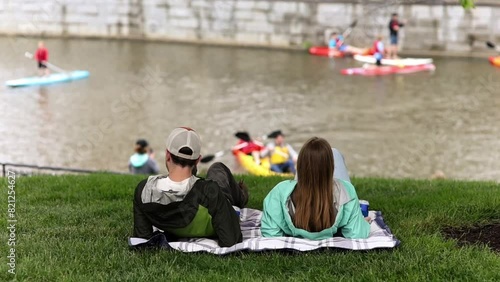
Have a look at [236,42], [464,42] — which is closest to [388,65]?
[464,42]

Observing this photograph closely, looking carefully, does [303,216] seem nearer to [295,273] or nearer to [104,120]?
[295,273]

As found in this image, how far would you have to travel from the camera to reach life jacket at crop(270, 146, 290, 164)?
15859mm

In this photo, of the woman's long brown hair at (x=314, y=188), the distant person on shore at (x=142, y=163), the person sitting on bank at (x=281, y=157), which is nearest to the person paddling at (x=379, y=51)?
the person sitting on bank at (x=281, y=157)

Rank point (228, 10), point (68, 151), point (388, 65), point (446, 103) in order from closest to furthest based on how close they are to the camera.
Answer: point (68, 151) < point (446, 103) < point (388, 65) < point (228, 10)

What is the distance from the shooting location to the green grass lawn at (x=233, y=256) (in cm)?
547

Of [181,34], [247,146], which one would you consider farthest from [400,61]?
[247,146]

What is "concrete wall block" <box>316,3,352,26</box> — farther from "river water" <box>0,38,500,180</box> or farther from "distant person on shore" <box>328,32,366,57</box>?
"river water" <box>0,38,500,180</box>

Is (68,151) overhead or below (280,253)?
below

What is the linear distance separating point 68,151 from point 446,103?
10615mm

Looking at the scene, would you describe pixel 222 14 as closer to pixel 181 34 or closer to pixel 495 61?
pixel 181 34

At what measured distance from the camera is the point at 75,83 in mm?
26312

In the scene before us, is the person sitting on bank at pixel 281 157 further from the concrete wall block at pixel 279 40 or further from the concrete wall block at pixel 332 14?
the concrete wall block at pixel 279 40

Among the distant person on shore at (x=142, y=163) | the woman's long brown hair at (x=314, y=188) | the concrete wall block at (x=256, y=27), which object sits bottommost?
the distant person on shore at (x=142, y=163)

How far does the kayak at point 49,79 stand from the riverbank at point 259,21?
8157 millimetres
